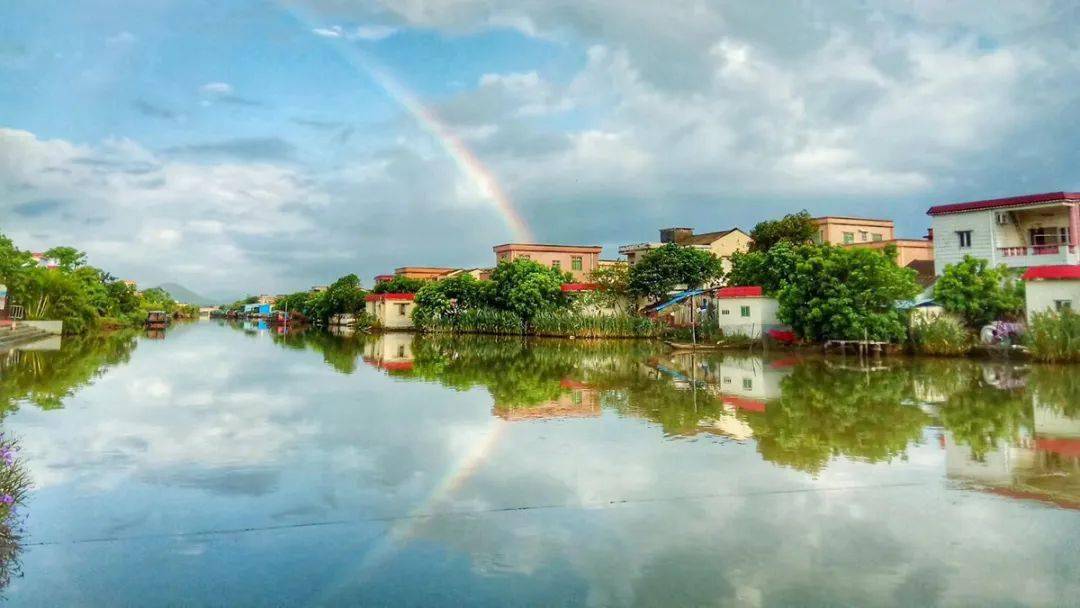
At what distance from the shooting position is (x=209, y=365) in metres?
18.8

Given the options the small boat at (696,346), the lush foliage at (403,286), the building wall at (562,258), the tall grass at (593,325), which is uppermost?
the building wall at (562,258)

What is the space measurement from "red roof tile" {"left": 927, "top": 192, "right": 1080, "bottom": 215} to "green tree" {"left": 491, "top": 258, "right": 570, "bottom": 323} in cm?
1630

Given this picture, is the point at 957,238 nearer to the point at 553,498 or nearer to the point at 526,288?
the point at 526,288

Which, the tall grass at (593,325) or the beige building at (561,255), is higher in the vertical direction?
the beige building at (561,255)

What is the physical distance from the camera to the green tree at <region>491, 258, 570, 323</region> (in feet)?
113

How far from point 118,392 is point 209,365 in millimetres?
6338

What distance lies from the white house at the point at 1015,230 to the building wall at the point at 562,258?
23.7 metres

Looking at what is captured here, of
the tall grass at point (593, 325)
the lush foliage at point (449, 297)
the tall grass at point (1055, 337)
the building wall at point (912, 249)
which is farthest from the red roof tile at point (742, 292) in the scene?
the lush foliage at point (449, 297)

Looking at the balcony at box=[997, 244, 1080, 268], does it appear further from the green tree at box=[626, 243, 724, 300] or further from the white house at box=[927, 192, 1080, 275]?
the green tree at box=[626, 243, 724, 300]

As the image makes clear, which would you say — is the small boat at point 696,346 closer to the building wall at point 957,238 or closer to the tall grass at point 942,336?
the tall grass at point 942,336

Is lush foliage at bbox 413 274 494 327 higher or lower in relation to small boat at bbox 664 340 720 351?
higher

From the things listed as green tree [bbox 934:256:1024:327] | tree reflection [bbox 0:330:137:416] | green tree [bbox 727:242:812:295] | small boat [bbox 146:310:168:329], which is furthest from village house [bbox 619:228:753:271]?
small boat [bbox 146:310:168:329]

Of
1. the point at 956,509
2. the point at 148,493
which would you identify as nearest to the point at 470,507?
the point at 148,493

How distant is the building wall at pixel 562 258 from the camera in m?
45.7
